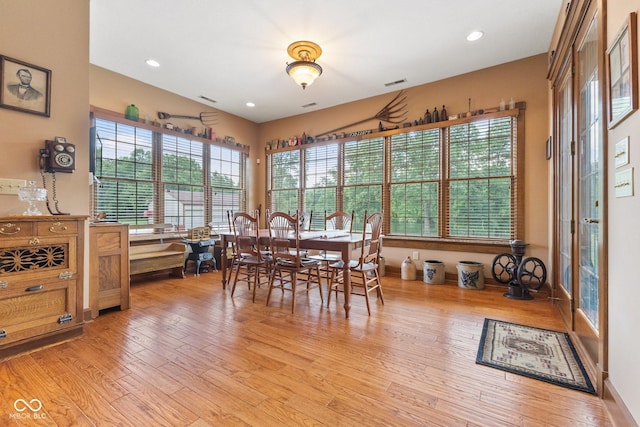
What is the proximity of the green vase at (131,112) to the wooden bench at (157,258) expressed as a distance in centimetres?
193

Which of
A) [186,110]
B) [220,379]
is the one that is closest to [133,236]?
[186,110]

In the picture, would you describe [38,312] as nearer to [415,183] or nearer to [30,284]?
[30,284]

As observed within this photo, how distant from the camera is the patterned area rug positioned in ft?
5.94

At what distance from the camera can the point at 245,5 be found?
2828 millimetres

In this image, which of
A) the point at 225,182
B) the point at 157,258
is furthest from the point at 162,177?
the point at 157,258

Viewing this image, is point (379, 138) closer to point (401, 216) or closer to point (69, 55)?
point (401, 216)

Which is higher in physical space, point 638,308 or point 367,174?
point 367,174

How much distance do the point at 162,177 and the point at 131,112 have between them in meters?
1.05

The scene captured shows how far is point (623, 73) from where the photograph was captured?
1444mm

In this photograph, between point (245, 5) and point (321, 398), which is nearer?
point (321, 398)

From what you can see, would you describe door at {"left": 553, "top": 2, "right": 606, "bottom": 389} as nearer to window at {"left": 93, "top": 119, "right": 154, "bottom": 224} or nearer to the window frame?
the window frame

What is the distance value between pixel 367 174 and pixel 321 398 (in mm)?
4012

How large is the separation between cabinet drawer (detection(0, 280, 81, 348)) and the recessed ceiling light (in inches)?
182

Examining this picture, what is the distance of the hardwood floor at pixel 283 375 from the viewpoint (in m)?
1.48
